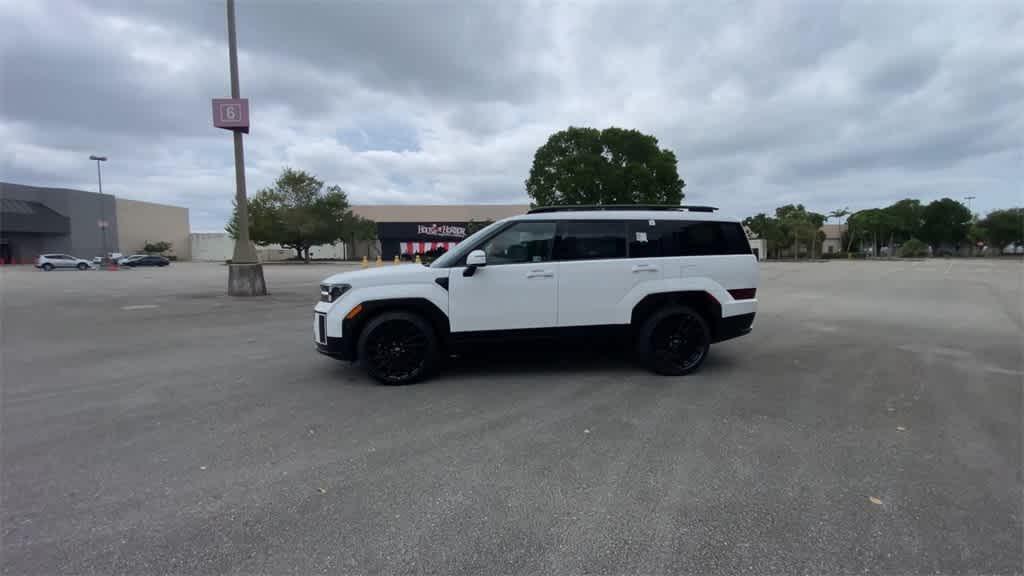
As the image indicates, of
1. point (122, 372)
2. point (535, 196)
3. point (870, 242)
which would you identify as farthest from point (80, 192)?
point (870, 242)

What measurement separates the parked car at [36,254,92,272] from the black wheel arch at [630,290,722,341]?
2028 inches

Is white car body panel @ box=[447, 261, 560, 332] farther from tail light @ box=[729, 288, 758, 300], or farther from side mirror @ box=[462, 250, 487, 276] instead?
tail light @ box=[729, 288, 758, 300]

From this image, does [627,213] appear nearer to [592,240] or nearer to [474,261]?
[592,240]

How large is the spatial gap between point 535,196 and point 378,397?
125 ft

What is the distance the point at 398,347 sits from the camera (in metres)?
5.22

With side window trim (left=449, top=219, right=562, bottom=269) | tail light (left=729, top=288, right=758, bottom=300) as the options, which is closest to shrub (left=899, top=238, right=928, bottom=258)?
tail light (left=729, top=288, right=758, bottom=300)

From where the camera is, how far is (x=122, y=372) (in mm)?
5926

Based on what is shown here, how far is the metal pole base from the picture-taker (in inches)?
568

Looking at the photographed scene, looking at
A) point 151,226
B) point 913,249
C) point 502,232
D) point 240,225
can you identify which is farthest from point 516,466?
point 913,249

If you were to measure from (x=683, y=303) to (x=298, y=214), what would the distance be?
2153 inches

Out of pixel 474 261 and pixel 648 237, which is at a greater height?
pixel 648 237

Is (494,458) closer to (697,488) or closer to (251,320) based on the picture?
(697,488)

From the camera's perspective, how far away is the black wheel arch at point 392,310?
514 cm

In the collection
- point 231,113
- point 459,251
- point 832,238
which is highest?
point 231,113
